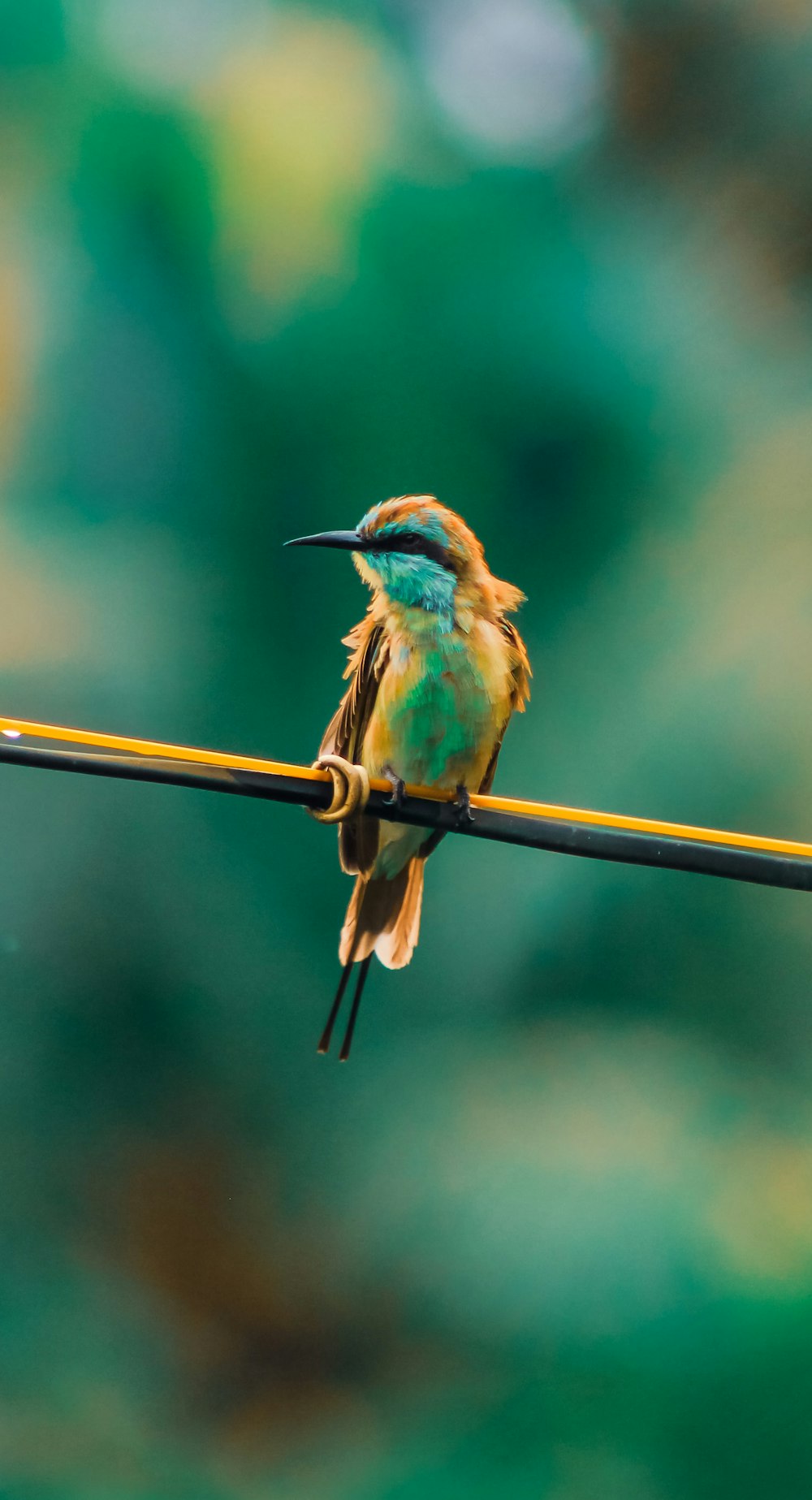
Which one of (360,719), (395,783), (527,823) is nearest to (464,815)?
(527,823)

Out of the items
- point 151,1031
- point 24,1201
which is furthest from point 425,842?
point 24,1201

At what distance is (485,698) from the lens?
2709 mm

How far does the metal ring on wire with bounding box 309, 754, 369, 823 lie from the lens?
70.6 inches

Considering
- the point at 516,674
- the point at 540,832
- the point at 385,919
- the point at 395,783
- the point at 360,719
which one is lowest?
the point at 540,832

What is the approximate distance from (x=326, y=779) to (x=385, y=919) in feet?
3.56

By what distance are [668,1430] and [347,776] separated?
616 centimetres

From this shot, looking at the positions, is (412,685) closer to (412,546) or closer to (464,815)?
(412,546)

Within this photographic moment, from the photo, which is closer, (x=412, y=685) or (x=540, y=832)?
(x=540, y=832)

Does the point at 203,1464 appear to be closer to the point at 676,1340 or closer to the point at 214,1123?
the point at 214,1123

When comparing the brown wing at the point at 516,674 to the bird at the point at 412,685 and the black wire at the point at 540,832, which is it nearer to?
the bird at the point at 412,685

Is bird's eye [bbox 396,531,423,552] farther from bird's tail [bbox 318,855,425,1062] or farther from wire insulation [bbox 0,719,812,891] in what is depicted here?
wire insulation [bbox 0,719,812,891]

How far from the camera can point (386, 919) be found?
2.84m

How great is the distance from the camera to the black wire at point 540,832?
1.54 m

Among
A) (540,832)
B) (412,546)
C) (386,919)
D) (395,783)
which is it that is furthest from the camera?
(386,919)
